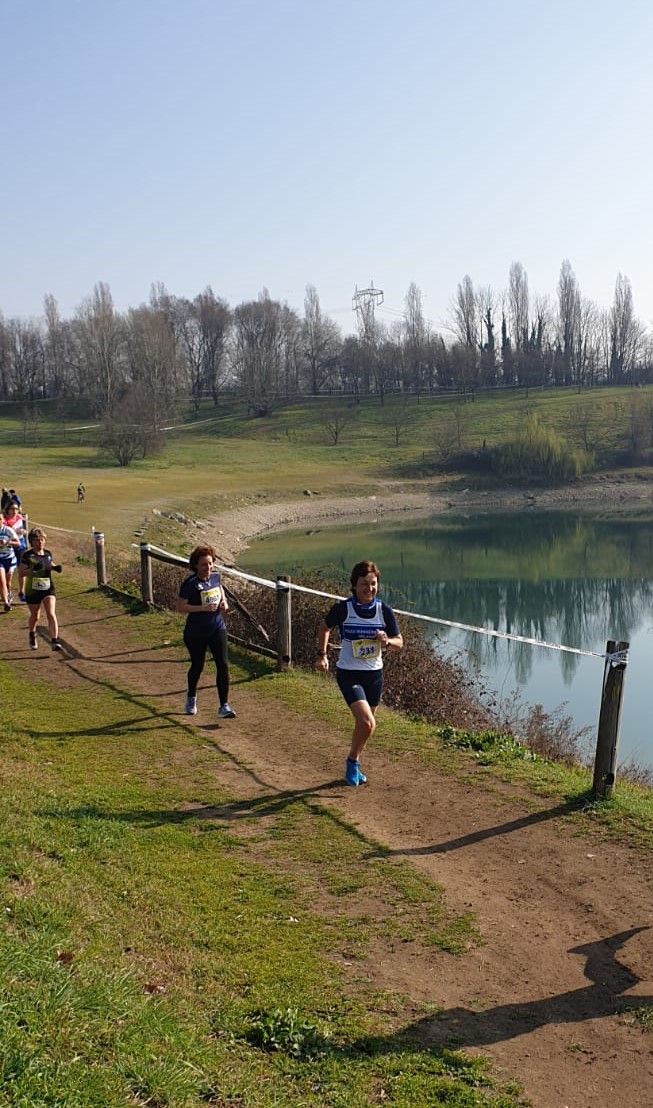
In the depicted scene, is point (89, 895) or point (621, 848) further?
point (621, 848)

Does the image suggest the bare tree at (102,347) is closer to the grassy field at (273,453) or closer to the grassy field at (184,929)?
the grassy field at (273,453)

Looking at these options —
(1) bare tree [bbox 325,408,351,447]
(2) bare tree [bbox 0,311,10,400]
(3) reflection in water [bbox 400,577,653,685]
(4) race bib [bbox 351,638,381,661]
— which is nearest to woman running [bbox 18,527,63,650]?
(4) race bib [bbox 351,638,381,661]

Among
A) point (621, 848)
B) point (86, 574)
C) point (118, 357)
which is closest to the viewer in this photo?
point (621, 848)

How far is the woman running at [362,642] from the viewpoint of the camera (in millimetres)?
7773

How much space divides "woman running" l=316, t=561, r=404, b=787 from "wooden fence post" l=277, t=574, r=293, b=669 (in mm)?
3786

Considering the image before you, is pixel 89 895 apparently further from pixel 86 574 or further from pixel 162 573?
pixel 86 574

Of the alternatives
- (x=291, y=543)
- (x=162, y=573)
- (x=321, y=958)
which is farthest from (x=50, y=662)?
(x=291, y=543)

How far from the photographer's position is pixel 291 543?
4988cm

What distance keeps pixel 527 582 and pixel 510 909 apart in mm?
34168

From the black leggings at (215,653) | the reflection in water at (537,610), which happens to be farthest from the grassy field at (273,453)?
the black leggings at (215,653)

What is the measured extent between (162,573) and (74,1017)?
1510 cm

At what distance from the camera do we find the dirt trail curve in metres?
4.45

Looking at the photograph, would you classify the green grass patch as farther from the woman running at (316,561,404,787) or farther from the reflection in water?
the reflection in water

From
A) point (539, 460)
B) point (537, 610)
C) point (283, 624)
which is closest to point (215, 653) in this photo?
point (283, 624)
